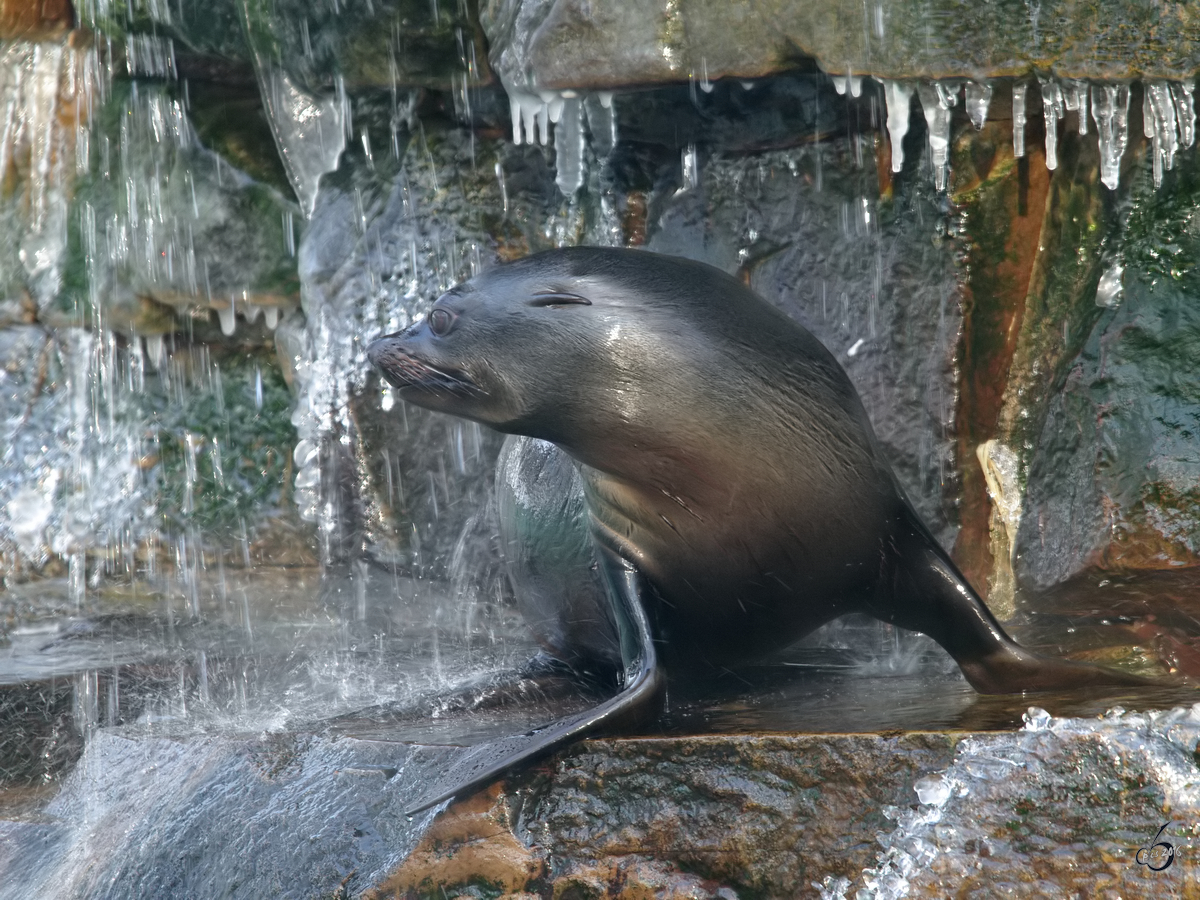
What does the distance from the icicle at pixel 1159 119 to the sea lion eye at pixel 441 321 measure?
2215mm

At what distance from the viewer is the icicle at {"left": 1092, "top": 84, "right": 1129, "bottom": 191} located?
390 centimetres

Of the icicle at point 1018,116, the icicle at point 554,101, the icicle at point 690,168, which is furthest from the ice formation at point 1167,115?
the icicle at point 554,101

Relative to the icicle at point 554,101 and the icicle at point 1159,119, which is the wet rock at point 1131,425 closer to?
the icicle at point 1159,119

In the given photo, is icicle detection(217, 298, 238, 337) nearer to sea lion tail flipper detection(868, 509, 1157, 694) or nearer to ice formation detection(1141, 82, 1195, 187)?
sea lion tail flipper detection(868, 509, 1157, 694)

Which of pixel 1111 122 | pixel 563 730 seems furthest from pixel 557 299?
pixel 1111 122

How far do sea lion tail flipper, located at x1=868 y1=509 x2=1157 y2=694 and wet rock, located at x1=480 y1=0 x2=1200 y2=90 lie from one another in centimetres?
152

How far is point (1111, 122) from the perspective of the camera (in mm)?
3953

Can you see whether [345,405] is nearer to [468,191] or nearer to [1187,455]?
[468,191]

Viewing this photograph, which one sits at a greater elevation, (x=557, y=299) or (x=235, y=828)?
(x=557, y=299)

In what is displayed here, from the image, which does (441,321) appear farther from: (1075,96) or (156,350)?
(156,350)

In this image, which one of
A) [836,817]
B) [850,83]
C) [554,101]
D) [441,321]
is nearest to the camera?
[836,817]

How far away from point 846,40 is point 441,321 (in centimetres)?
160

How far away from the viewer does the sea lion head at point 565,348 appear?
3256mm

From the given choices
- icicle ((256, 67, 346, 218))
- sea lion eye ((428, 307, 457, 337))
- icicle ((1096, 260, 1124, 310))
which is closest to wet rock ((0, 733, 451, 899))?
sea lion eye ((428, 307, 457, 337))
